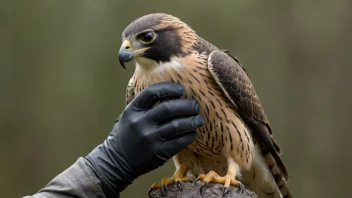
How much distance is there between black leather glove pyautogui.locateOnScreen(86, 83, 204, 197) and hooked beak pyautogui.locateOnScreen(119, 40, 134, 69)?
0.54 ft

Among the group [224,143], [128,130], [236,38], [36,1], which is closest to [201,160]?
[224,143]

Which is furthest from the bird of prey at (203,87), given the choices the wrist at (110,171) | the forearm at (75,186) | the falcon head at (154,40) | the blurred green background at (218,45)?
the blurred green background at (218,45)

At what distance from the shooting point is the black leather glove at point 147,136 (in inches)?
73.7

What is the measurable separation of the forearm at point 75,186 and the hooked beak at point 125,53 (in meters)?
0.47

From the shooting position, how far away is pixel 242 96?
2.05 m

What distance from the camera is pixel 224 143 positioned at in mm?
1988

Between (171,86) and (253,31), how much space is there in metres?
2.25

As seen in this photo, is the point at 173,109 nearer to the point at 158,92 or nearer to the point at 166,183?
the point at 158,92

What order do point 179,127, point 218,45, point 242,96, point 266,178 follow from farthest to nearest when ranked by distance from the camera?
point 218,45, point 266,178, point 242,96, point 179,127

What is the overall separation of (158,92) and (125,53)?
0.21 metres

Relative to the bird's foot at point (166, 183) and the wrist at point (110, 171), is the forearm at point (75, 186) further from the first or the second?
the bird's foot at point (166, 183)

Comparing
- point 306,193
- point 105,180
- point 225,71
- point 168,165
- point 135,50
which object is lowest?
point 306,193

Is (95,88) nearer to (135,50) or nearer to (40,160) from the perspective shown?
(40,160)

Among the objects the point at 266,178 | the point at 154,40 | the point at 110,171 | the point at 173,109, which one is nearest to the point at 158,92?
the point at 173,109
